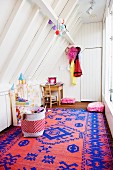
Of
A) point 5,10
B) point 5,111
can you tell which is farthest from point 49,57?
point 5,10

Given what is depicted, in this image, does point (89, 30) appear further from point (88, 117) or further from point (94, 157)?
point (94, 157)

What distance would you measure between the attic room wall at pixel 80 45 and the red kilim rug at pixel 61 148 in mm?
2673

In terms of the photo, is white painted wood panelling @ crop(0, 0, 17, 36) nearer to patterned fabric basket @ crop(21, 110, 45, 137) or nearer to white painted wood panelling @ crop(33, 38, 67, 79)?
patterned fabric basket @ crop(21, 110, 45, 137)

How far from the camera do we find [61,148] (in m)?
2.29

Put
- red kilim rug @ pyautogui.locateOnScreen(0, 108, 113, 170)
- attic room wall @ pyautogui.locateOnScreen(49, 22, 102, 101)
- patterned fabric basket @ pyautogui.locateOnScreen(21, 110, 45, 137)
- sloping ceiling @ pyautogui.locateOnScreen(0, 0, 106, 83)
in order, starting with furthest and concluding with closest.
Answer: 1. attic room wall @ pyautogui.locateOnScreen(49, 22, 102, 101)
2. patterned fabric basket @ pyautogui.locateOnScreen(21, 110, 45, 137)
3. sloping ceiling @ pyautogui.locateOnScreen(0, 0, 106, 83)
4. red kilim rug @ pyautogui.locateOnScreen(0, 108, 113, 170)

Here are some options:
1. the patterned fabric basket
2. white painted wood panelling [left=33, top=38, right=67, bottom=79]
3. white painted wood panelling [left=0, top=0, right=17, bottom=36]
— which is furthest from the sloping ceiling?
the patterned fabric basket

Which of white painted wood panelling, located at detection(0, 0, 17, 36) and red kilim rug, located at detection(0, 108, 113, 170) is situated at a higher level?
white painted wood panelling, located at detection(0, 0, 17, 36)

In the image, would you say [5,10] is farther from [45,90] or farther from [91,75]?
[91,75]

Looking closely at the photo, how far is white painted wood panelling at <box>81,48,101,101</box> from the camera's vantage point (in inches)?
225

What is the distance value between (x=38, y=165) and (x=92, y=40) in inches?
197

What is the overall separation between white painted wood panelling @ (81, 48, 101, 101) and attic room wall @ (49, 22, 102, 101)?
8 centimetres

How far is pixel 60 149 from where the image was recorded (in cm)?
226

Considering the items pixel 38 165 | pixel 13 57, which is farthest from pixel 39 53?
pixel 38 165

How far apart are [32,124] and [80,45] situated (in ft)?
13.7
